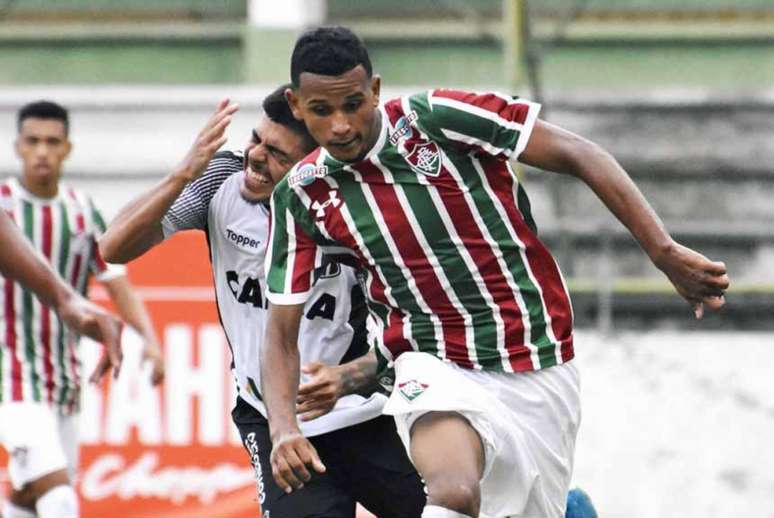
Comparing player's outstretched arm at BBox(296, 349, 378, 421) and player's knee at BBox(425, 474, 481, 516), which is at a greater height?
player's outstretched arm at BBox(296, 349, 378, 421)

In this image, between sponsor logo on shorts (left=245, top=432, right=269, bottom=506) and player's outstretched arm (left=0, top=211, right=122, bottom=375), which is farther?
sponsor logo on shorts (left=245, top=432, right=269, bottom=506)

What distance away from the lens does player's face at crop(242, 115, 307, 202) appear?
5.04 m

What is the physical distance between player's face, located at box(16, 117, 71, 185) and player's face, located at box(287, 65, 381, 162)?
3502 mm

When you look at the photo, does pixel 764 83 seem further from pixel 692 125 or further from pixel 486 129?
pixel 486 129

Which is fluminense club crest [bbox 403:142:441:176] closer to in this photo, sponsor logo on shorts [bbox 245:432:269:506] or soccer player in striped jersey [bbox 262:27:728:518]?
soccer player in striped jersey [bbox 262:27:728:518]

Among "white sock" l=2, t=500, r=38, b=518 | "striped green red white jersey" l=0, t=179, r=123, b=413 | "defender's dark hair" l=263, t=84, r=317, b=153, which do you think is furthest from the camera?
"striped green red white jersey" l=0, t=179, r=123, b=413

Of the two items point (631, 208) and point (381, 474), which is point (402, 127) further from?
point (381, 474)

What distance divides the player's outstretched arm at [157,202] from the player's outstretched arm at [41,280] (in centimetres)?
64

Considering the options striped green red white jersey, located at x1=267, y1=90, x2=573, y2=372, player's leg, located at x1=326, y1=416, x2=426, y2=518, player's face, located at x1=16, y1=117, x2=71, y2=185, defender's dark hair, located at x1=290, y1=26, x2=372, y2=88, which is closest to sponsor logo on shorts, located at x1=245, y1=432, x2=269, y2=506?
player's leg, located at x1=326, y1=416, x2=426, y2=518

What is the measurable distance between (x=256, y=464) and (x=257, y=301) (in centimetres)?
51

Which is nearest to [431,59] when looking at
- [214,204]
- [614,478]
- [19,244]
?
[614,478]

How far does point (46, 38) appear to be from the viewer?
1439cm

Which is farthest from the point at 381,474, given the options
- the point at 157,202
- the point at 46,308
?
the point at 46,308

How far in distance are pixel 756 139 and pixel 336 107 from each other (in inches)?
321
